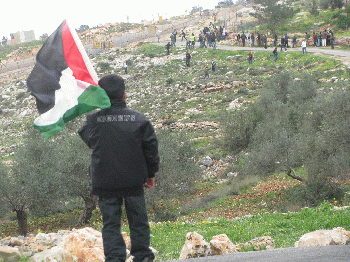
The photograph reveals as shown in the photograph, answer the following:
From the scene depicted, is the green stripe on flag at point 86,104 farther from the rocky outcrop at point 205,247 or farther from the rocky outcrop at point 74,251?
the rocky outcrop at point 205,247

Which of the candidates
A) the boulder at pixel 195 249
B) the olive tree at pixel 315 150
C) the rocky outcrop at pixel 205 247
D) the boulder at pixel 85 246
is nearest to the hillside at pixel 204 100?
the olive tree at pixel 315 150

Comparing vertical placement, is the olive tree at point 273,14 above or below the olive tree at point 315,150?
above

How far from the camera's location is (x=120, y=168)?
14.7 ft

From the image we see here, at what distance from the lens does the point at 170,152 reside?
2127 cm

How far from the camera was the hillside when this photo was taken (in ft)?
63.5

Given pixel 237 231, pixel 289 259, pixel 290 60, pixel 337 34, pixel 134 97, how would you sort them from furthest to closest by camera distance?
pixel 337 34
pixel 134 97
pixel 290 60
pixel 237 231
pixel 289 259

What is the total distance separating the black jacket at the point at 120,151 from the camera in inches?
177

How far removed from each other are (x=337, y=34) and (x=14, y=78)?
4654 cm

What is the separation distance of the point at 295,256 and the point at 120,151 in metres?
2.28

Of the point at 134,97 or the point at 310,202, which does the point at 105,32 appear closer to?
the point at 134,97

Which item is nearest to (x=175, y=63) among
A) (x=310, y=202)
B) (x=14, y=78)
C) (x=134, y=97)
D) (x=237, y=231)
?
(x=134, y=97)

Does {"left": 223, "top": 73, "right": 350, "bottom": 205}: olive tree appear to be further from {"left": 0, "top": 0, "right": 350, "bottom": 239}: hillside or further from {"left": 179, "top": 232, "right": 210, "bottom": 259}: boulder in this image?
{"left": 179, "top": 232, "right": 210, "bottom": 259}: boulder

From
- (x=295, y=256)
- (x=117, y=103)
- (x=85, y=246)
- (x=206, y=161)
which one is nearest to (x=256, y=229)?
(x=295, y=256)

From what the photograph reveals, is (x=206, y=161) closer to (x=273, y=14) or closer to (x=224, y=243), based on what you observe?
(x=224, y=243)
